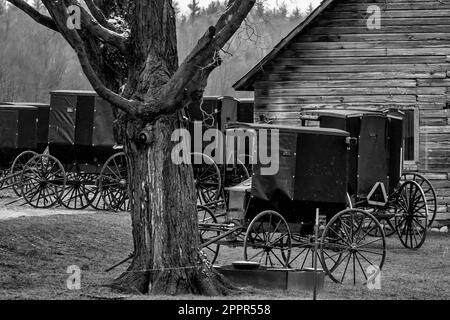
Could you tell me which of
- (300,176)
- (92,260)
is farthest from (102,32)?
(92,260)

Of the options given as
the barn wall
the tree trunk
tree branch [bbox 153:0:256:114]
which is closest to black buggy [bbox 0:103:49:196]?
the barn wall

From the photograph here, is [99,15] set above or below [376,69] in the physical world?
below

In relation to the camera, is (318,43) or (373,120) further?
(318,43)

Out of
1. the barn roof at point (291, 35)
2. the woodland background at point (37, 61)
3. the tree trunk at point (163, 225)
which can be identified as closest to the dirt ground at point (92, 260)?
the tree trunk at point (163, 225)

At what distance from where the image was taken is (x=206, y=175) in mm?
21781

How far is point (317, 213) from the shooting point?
1289cm

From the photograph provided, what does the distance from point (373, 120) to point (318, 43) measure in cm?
536

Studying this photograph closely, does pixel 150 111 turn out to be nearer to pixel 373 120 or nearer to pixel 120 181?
pixel 373 120

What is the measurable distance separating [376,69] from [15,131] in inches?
358

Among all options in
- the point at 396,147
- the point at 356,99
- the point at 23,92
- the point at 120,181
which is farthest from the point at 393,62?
the point at 23,92

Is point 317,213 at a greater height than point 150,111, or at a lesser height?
lesser

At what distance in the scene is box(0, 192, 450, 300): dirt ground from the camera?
38.3 feet

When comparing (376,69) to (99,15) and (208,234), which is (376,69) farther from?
(99,15)
